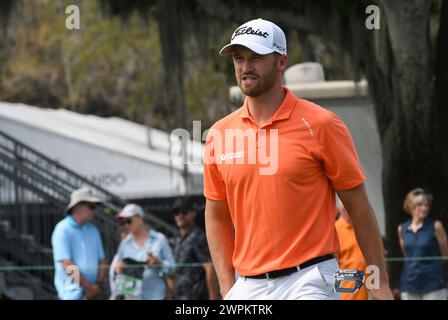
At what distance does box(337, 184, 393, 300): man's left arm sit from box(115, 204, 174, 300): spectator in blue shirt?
6.34 m

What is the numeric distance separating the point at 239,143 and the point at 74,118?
57.7ft

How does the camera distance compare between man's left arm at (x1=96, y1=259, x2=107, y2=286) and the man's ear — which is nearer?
the man's ear

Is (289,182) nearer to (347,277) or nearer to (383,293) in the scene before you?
(347,277)

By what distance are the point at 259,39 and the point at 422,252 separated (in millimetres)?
6663

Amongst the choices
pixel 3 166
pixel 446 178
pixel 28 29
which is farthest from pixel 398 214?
pixel 28 29

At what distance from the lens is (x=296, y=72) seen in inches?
561

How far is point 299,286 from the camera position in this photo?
5.43 meters

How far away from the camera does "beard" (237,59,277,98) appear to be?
18.0 feet

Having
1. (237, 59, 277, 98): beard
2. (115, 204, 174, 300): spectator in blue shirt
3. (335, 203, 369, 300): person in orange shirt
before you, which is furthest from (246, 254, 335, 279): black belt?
(115, 204, 174, 300): spectator in blue shirt

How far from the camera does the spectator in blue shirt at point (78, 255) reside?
11.2 meters

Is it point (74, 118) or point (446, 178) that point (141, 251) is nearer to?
point (446, 178)

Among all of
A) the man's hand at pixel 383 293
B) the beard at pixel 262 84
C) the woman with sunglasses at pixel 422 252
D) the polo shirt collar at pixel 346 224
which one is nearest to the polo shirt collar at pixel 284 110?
the beard at pixel 262 84

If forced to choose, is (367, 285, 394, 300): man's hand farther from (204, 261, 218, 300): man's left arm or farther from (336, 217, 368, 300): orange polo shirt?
(204, 261, 218, 300): man's left arm

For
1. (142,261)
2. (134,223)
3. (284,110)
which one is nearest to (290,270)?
(284,110)
